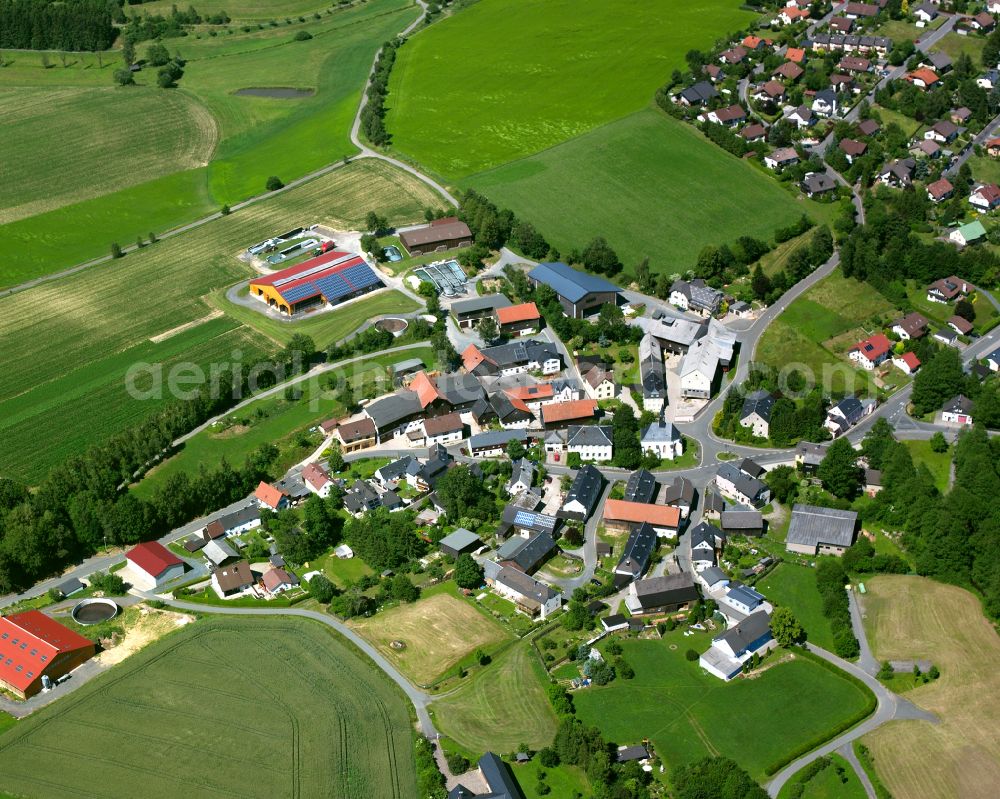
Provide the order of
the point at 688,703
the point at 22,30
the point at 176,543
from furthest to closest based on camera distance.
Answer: the point at 22,30 → the point at 176,543 → the point at 688,703

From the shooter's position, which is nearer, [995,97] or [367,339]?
[367,339]

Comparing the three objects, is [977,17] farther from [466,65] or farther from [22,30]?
[22,30]

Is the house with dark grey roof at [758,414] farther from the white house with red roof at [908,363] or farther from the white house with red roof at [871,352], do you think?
the white house with red roof at [908,363]

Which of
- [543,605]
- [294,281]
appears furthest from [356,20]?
[543,605]

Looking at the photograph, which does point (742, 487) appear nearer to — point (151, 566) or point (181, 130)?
point (151, 566)

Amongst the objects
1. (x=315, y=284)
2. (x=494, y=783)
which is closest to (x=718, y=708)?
(x=494, y=783)

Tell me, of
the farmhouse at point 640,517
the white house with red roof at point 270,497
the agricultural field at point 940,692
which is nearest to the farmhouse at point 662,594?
the farmhouse at point 640,517

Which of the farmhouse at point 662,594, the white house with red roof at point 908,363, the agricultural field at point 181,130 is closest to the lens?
the farmhouse at point 662,594
